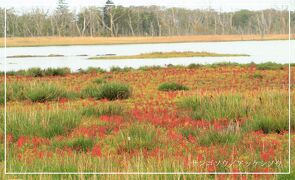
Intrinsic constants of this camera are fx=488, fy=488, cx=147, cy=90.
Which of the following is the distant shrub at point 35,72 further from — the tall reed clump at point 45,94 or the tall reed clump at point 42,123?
the tall reed clump at point 42,123

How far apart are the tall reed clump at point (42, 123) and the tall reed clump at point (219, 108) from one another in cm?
214

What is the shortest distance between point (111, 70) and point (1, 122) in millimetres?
17435

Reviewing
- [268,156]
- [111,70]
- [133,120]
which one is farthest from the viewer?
[111,70]

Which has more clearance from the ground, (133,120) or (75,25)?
(75,25)

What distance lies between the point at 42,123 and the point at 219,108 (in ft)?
10.0

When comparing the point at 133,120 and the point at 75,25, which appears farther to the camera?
the point at 75,25

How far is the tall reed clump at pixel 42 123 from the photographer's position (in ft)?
23.6

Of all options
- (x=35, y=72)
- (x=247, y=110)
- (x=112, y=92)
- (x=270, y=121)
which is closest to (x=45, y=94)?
(x=112, y=92)

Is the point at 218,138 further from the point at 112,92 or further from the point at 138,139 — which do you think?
the point at 112,92

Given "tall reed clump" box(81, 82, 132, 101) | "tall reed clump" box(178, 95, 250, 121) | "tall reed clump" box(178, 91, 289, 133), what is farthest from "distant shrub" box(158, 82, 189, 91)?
"tall reed clump" box(178, 95, 250, 121)

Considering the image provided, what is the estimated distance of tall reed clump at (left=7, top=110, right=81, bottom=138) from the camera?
23.6ft

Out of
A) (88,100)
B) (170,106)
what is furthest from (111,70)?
(170,106)

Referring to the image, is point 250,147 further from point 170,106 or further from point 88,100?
point 88,100

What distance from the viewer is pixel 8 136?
6973mm
